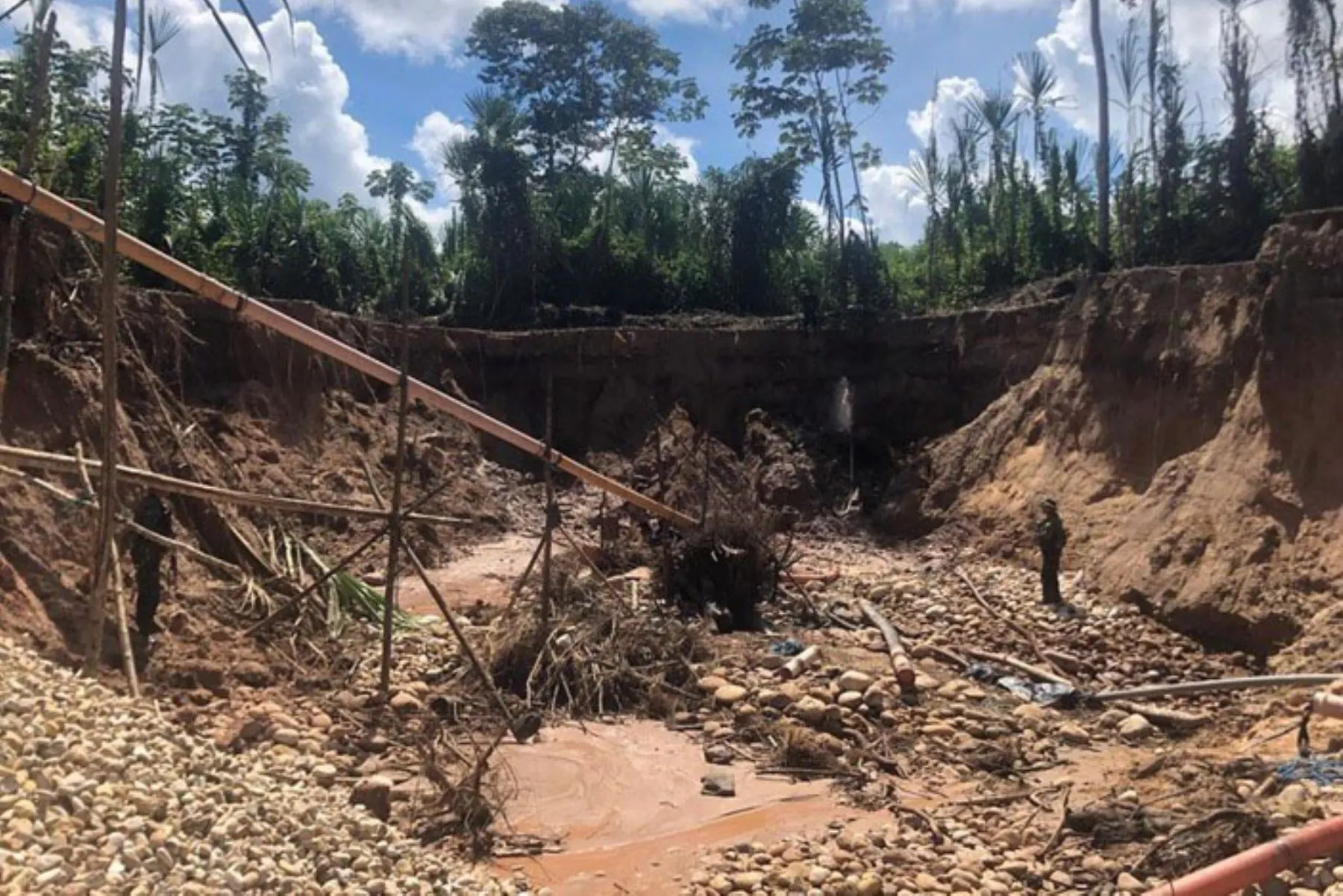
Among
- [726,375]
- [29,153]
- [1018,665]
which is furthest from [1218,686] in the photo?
[726,375]

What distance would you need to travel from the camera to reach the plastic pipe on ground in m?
7.06

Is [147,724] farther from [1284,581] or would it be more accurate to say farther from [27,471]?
[1284,581]

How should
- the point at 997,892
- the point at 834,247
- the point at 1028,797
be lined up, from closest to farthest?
the point at 997,892 < the point at 1028,797 < the point at 834,247

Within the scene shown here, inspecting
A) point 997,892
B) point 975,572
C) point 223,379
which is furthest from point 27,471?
point 975,572

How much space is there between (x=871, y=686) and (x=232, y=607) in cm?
494

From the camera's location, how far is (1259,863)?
165 inches

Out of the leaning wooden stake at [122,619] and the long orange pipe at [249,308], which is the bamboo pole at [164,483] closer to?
the leaning wooden stake at [122,619]

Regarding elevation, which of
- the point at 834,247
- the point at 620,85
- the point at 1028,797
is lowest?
the point at 1028,797

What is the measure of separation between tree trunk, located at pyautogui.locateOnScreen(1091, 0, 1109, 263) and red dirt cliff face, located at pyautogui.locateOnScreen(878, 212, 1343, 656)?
12.6 feet

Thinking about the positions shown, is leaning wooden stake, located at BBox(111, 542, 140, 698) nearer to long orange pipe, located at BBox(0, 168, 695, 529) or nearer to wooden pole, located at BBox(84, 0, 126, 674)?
wooden pole, located at BBox(84, 0, 126, 674)

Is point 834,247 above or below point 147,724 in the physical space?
above

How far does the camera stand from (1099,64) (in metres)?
19.1

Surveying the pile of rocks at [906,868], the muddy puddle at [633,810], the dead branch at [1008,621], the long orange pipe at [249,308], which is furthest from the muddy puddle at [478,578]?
the pile of rocks at [906,868]

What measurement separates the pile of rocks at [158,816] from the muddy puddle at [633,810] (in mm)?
683
